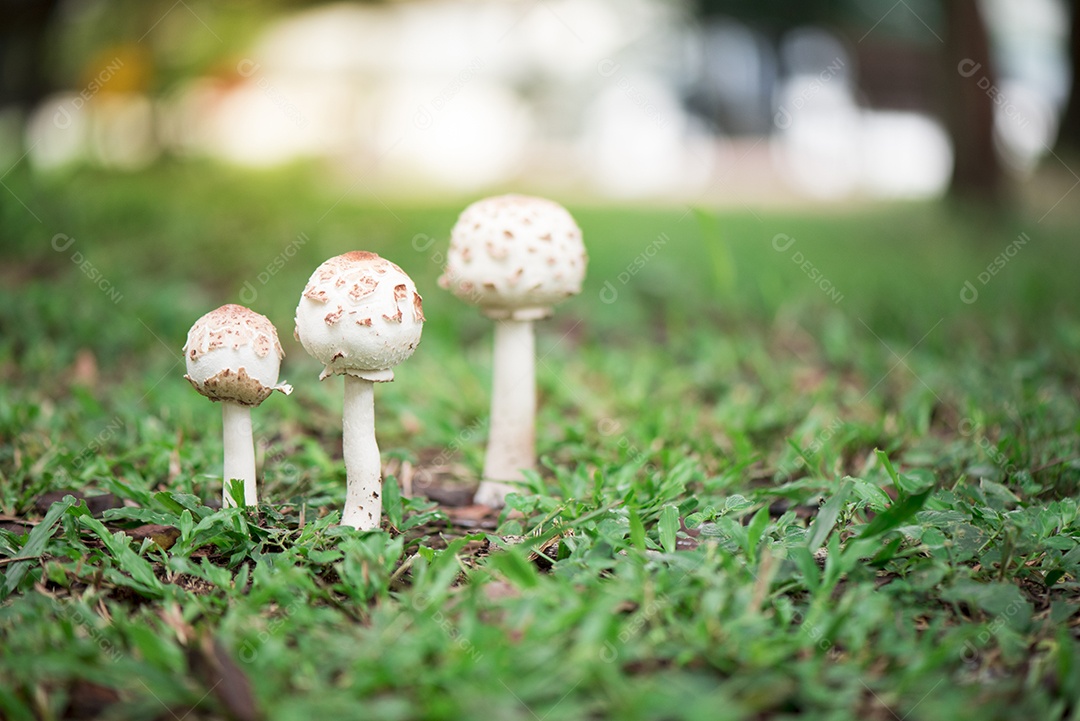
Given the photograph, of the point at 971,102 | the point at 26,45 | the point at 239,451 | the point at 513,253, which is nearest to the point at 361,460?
the point at 239,451

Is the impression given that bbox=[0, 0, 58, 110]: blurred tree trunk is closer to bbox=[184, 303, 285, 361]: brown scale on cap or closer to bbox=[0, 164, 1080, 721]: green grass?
bbox=[0, 164, 1080, 721]: green grass

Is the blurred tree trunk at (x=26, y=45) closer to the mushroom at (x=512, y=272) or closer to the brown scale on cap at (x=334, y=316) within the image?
the mushroom at (x=512, y=272)

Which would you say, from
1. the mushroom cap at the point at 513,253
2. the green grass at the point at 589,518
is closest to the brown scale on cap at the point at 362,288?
the mushroom cap at the point at 513,253

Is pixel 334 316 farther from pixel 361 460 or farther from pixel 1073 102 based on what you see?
pixel 1073 102

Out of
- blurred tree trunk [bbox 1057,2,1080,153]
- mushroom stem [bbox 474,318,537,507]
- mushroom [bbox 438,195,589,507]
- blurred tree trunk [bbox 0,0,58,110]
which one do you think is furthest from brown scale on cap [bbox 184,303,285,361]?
blurred tree trunk [bbox 1057,2,1080,153]

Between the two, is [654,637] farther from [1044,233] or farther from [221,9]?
[221,9]

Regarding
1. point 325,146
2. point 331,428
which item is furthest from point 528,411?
point 325,146
